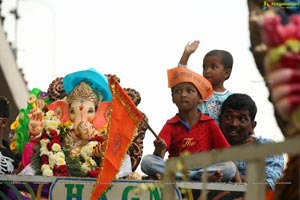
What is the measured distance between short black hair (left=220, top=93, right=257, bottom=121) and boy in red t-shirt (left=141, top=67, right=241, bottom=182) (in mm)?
166

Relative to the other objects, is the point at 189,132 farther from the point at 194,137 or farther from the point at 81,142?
the point at 81,142

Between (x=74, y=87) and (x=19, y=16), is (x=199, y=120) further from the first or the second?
(x=19, y=16)

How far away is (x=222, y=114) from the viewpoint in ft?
28.3

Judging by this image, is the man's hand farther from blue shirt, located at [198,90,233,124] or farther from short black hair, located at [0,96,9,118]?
short black hair, located at [0,96,9,118]

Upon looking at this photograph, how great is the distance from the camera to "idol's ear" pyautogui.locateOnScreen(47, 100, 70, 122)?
9688 millimetres

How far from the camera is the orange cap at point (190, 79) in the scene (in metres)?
8.61

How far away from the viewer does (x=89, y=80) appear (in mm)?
9789

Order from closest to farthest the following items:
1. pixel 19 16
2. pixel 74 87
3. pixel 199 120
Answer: pixel 199 120
pixel 74 87
pixel 19 16

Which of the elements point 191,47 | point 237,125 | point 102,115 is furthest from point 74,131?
point 237,125

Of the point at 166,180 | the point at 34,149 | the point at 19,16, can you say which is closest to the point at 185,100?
the point at 34,149

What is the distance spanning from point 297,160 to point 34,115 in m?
6.67

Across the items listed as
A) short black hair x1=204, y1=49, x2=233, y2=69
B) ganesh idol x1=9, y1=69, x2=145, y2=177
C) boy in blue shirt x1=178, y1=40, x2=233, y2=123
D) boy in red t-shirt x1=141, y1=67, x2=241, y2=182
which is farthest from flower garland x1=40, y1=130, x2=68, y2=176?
short black hair x1=204, y1=49, x2=233, y2=69

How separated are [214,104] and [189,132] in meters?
0.51

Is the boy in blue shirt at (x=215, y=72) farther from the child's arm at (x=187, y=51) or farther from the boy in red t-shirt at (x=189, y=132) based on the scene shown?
the boy in red t-shirt at (x=189, y=132)
